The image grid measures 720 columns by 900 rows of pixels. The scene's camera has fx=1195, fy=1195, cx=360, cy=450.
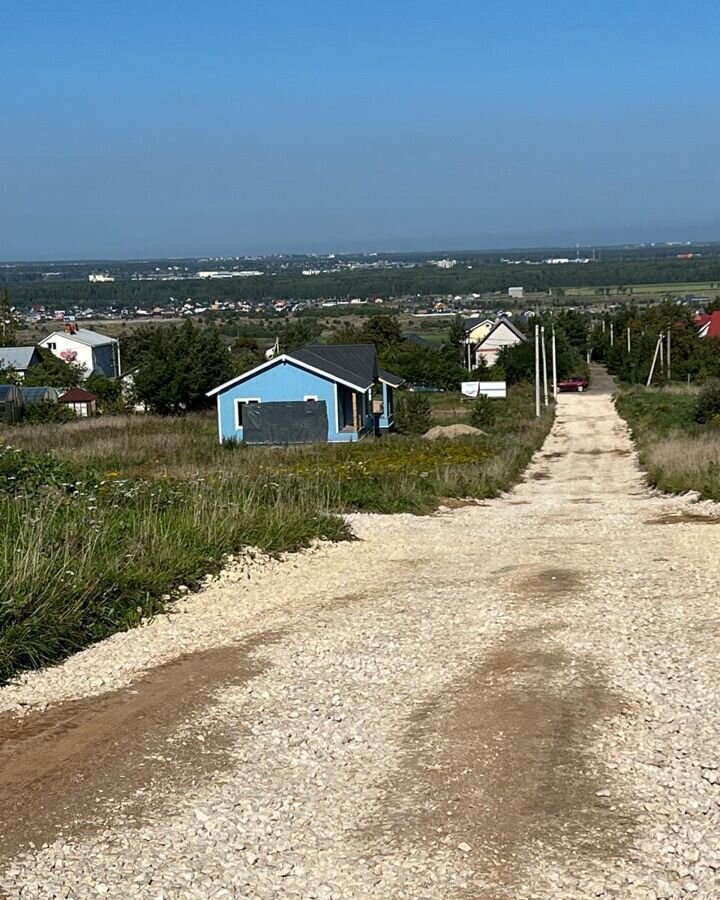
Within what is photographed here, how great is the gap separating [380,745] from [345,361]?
108ft

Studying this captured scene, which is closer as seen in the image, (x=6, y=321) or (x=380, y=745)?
(x=380, y=745)

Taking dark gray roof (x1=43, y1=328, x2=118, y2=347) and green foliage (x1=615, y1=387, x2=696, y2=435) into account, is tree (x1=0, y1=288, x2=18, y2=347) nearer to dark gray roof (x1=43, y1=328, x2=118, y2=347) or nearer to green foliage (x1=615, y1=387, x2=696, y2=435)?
dark gray roof (x1=43, y1=328, x2=118, y2=347)

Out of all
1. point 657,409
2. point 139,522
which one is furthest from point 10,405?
point 139,522

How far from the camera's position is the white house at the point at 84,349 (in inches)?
3029

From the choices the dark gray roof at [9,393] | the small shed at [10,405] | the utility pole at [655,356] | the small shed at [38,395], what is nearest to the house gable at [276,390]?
the small shed at [10,405]

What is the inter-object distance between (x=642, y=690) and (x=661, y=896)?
2751 millimetres

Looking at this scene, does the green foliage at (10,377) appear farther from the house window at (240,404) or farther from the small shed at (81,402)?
the house window at (240,404)

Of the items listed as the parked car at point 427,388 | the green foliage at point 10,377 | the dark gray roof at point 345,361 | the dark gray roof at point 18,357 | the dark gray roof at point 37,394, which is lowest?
the parked car at point 427,388

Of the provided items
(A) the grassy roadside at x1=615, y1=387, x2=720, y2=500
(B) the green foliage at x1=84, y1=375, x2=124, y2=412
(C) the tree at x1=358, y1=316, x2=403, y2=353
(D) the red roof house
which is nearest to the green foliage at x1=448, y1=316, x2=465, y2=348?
(C) the tree at x1=358, y1=316, x2=403, y2=353

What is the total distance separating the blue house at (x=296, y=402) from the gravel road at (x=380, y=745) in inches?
960

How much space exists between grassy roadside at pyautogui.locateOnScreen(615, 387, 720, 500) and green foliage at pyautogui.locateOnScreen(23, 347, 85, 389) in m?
27.3

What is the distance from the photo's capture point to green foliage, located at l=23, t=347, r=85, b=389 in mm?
59206

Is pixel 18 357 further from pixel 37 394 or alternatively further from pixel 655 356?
pixel 655 356

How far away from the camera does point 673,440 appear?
30109 mm
